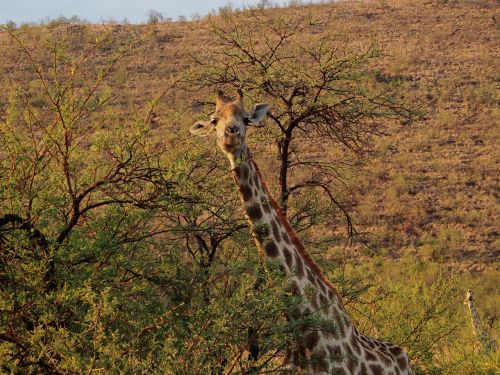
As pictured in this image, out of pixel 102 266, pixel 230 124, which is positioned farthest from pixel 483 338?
pixel 102 266

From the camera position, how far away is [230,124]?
749 centimetres

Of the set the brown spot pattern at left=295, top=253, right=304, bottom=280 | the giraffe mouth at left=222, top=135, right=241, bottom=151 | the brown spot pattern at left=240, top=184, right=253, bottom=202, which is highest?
the giraffe mouth at left=222, top=135, right=241, bottom=151

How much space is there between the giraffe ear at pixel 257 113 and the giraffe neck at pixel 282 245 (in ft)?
1.20

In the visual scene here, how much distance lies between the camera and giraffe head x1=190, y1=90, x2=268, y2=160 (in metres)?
7.42

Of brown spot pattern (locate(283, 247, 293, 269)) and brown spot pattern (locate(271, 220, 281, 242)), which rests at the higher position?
brown spot pattern (locate(271, 220, 281, 242))

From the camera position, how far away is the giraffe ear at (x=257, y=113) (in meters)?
7.98

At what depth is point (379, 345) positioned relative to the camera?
877cm

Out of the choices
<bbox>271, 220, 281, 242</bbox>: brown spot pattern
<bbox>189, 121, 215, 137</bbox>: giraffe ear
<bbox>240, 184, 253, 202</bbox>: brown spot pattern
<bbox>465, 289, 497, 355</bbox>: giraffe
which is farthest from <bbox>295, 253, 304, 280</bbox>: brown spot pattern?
<bbox>465, 289, 497, 355</bbox>: giraffe

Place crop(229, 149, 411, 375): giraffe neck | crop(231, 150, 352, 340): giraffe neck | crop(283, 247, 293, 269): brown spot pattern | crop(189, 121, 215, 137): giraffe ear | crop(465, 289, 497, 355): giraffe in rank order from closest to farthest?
crop(229, 149, 411, 375): giraffe neck, crop(231, 150, 352, 340): giraffe neck, crop(283, 247, 293, 269): brown spot pattern, crop(189, 121, 215, 137): giraffe ear, crop(465, 289, 497, 355): giraffe

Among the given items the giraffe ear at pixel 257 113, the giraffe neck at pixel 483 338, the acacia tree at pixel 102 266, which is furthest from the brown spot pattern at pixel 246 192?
the giraffe neck at pixel 483 338

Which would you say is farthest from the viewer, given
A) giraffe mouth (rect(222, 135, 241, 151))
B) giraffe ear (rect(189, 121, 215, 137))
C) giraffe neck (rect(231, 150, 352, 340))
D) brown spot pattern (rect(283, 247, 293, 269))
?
giraffe ear (rect(189, 121, 215, 137))

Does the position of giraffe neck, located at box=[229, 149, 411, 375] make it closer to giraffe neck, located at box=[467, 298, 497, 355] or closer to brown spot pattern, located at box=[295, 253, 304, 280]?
brown spot pattern, located at box=[295, 253, 304, 280]

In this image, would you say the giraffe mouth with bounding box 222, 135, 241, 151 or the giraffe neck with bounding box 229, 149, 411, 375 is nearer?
the giraffe neck with bounding box 229, 149, 411, 375

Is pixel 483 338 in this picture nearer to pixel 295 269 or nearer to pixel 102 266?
pixel 295 269
